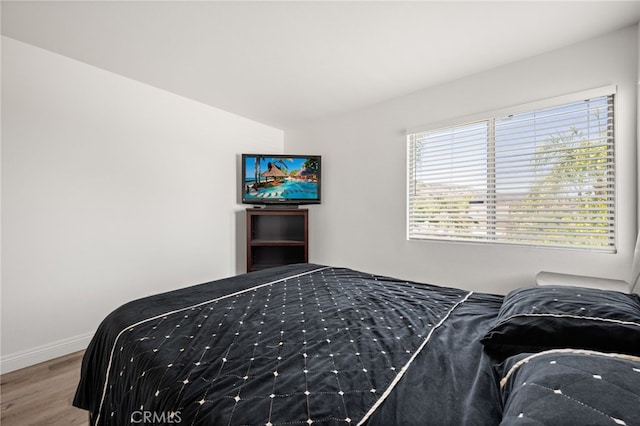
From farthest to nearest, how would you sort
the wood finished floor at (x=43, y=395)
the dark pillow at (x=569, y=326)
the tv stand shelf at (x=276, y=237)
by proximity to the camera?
the tv stand shelf at (x=276, y=237)
the wood finished floor at (x=43, y=395)
the dark pillow at (x=569, y=326)

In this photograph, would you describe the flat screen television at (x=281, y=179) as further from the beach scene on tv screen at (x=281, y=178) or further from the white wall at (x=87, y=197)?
the white wall at (x=87, y=197)

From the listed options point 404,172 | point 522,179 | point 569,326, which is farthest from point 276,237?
point 569,326

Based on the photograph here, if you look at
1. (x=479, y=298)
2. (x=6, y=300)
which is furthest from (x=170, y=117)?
(x=479, y=298)

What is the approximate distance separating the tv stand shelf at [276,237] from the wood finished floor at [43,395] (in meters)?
1.93

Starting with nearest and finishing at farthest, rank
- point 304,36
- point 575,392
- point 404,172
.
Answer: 1. point 575,392
2. point 304,36
3. point 404,172

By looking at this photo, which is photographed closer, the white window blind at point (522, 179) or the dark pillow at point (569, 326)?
the dark pillow at point (569, 326)

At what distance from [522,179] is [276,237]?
2998mm

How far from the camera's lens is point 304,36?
2.21m

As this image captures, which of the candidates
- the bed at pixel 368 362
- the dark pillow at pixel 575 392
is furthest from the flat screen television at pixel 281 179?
the dark pillow at pixel 575 392

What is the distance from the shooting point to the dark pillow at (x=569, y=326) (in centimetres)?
85

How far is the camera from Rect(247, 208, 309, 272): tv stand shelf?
3.79 meters

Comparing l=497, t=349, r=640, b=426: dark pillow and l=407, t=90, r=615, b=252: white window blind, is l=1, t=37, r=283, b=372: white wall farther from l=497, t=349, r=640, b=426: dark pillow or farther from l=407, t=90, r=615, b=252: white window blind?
l=497, t=349, r=640, b=426: dark pillow

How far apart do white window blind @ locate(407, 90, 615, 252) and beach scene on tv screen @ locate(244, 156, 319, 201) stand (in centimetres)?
137

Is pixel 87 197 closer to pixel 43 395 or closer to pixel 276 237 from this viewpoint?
pixel 43 395
